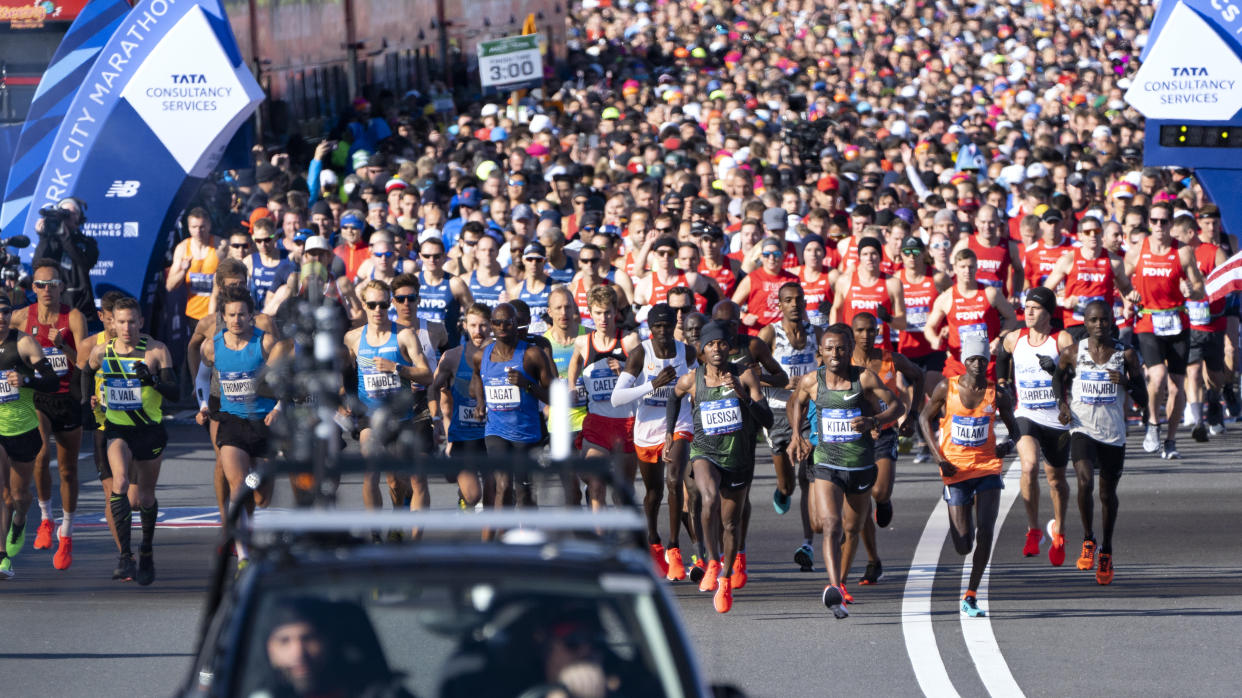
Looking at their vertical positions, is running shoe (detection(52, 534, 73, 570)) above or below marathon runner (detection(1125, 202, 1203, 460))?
below

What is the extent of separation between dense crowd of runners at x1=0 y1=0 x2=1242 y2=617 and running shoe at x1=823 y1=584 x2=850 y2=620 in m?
0.02

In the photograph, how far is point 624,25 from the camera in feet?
139

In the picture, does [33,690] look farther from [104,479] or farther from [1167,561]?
[1167,561]

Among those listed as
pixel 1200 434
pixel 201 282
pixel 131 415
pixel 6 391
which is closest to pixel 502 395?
pixel 131 415

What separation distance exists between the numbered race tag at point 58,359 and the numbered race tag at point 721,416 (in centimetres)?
418

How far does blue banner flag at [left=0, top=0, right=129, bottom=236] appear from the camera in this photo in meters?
18.2

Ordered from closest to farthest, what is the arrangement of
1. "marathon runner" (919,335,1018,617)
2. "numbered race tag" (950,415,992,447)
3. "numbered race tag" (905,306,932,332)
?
"marathon runner" (919,335,1018,617)
"numbered race tag" (950,415,992,447)
"numbered race tag" (905,306,932,332)

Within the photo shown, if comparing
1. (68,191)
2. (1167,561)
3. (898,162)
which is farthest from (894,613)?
(898,162)

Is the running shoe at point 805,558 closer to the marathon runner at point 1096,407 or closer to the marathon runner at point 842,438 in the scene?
the marathon runner at point 842,438

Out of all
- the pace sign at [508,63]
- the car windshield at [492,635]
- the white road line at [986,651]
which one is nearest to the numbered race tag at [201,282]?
the white road line at [986,651]

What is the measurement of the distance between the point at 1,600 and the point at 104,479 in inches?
41.3

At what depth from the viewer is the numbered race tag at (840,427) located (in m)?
10.5

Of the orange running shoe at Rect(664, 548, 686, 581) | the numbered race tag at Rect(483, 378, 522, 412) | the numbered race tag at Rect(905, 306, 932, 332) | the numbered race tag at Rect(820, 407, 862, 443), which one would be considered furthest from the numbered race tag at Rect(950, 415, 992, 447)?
the numbered race tag at Rect(905, 306, 932, 332)

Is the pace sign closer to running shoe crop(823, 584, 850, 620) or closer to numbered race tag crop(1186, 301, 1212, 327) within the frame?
numbered race tag crop(1186, 301, 1212, 327)
